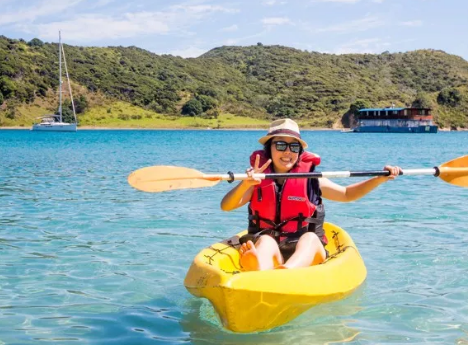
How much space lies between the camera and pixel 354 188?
16.4 feet

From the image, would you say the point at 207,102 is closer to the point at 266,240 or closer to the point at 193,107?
the point at 193,107

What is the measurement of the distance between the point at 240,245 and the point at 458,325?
5.79 ft

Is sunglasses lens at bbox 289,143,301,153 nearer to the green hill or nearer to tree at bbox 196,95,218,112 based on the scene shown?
the green hill

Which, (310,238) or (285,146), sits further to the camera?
(285,146)

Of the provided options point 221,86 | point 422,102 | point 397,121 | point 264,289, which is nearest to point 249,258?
point 264,289

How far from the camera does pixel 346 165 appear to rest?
2122cm

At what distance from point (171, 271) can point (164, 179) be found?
1.35 meters

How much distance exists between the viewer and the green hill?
74062mm

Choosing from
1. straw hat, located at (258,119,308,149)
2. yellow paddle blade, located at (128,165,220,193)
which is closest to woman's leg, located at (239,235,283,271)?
yellow paddle blade, located at (128,165,220,193)

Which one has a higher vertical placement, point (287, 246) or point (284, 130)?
point (284, 130)

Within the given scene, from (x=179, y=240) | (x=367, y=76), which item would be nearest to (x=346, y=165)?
(x=179, y=240)

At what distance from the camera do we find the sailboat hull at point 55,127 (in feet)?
203

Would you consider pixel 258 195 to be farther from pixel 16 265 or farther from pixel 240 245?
pixel 16 265

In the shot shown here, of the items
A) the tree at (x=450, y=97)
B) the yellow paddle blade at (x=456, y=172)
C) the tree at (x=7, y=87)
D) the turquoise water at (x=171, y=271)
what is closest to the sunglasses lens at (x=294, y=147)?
the turquoise water at (x=171, y=271)
